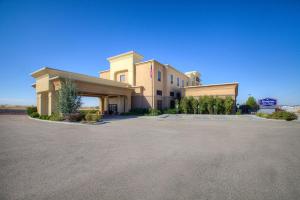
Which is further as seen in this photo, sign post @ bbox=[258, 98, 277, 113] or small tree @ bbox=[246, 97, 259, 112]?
small tree @ bbox=[246, 97, 259, 112]

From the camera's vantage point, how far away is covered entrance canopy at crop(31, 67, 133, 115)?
18.2 m

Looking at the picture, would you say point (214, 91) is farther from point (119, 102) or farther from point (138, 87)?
point (119, 102)

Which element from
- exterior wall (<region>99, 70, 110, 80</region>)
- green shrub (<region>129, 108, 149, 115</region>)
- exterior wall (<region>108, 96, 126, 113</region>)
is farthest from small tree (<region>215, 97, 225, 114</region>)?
exterior wall (<region>99, 70, 110, 80</region>)

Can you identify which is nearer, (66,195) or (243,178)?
(66,195)

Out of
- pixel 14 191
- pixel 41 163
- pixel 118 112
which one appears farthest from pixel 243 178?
pixel 118 112

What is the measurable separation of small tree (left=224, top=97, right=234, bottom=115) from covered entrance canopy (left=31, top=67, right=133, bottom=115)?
1875 centimetres

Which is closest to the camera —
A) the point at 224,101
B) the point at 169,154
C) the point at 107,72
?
the point at 169,154

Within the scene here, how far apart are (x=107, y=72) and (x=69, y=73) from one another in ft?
47.1

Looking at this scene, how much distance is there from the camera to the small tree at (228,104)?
2514 centimetres

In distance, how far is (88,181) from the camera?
335 cm

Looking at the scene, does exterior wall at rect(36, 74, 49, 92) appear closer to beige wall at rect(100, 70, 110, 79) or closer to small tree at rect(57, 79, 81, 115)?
small tree at rect(57, 79, 81, 115)

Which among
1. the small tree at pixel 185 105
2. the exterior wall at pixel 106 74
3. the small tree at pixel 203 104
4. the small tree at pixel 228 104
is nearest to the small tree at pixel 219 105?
the small tree at pixel 228 104

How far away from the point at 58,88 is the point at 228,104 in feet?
91.4

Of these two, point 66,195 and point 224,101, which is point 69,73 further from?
point 224,101
